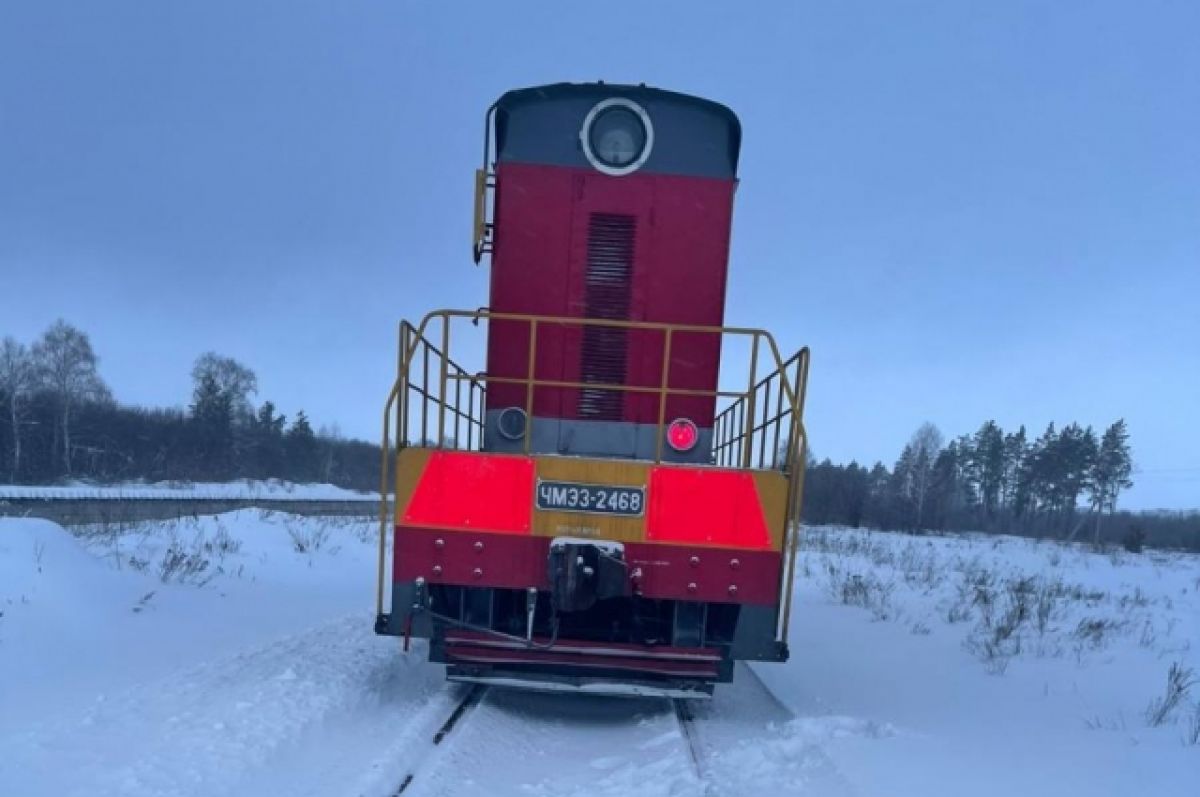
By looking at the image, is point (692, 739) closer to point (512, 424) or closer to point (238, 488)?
point (512, 424)

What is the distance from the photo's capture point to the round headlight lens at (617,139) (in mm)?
6301

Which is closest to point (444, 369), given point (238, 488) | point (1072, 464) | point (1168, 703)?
point (1168, 703)

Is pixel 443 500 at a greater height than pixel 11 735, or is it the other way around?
pixel 443 500

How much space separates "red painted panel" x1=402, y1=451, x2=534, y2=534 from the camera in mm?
5055

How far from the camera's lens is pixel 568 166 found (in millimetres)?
6355

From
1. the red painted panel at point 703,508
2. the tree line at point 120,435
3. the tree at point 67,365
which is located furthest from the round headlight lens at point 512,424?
the tree at point 67,365

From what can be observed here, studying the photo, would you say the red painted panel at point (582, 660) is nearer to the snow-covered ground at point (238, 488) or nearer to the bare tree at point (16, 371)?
the snow-covered ground at point (238, 488)

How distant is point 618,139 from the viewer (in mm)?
6312

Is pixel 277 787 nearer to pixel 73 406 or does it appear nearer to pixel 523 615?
pixel 523 615

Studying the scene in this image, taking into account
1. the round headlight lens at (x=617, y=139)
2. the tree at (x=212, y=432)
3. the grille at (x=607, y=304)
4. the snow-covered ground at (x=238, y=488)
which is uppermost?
the round headlight lens at (x=617, y=139)

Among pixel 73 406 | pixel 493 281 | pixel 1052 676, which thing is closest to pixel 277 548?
pixel 493 281

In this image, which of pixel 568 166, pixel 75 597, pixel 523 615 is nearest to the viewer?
pixel 523 615

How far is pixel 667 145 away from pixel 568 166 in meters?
0.78

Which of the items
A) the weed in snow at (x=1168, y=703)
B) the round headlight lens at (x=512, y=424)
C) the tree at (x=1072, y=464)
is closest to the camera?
the weed in snow at (x=1168, y=703)
